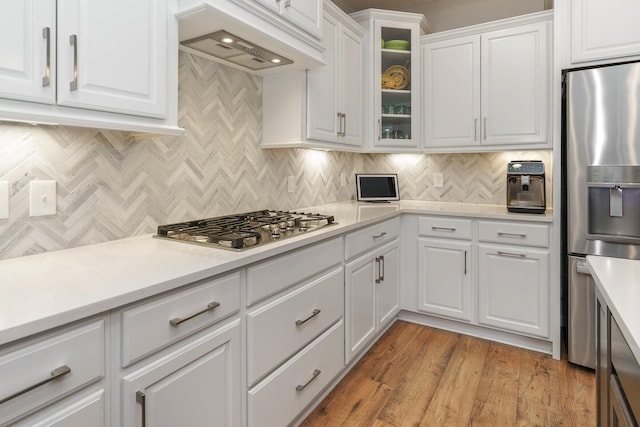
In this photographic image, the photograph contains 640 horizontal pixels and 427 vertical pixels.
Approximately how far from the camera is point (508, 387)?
2162 millimetres

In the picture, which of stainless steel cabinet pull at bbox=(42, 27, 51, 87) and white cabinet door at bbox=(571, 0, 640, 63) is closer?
stainless steel cabinet pull at bbox=(42, 27, 51, 87)

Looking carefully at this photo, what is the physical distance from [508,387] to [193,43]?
2.47 m

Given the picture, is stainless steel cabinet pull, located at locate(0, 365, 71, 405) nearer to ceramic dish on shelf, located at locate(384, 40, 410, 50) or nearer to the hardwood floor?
the hardwood floor

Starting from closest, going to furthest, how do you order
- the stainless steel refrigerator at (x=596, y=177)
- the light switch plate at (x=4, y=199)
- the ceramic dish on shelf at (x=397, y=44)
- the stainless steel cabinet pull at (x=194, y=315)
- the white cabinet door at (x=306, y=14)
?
the stainless steel cabinet pull at (x=194, y=315)
the light switch plate at (x=4, y=199)
the white cabinet door at (x=306, y=14)
the stainless steel refrigerator at (x=596, y=177)
the ceramic dish on shelf at (x=397, y=44)

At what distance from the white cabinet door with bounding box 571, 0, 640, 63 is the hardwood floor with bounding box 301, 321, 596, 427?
1936 millimetres

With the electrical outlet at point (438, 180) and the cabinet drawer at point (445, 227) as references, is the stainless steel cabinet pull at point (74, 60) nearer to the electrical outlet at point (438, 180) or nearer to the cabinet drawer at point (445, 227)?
the cabinet drawer at point (445, 227)

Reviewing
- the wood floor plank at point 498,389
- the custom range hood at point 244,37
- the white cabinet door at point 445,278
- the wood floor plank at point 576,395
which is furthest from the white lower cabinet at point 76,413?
the white cabinet door at point 445,278

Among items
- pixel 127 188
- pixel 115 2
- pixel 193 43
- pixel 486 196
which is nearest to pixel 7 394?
pixel 127 188

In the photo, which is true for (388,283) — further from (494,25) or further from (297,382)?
(494,25)

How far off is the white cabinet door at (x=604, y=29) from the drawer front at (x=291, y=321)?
2011 mm

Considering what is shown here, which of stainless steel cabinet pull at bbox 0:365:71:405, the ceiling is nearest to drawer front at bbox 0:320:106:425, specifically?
stainless steel cabinet pull at bbox 0:365:71:405

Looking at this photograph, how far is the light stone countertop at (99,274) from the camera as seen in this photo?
0.83 metres

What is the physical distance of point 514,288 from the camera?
2617mm

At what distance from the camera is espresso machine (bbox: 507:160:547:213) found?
2.68 meters
